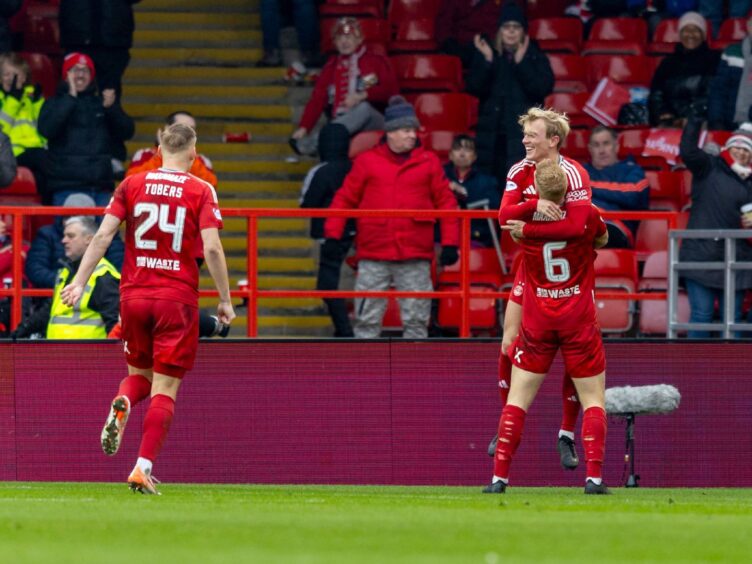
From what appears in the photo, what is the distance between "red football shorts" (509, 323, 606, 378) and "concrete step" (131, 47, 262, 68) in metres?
10.1

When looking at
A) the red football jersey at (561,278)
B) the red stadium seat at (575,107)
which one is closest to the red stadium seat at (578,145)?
the red stadium seat at (575,107)

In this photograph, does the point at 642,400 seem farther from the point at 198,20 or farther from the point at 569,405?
the point at 198,20

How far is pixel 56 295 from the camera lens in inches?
554

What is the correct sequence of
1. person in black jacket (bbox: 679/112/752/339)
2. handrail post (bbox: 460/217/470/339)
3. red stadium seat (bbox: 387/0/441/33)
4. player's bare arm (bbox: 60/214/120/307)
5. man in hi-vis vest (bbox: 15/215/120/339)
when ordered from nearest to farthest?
player's bare arm (bbox: 60/214/120/307) → man in hi-vis vest (bbox: 15/215/120/339) → handrail post (bbox: 460/217/470/339) → person in black jacket (bbox: 679/112/752/339) → red stadium seat (bbox: 387/0/441/33)

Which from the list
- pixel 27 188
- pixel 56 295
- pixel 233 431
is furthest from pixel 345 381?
pixel 27 188

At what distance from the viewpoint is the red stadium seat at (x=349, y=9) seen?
2038 centimetres

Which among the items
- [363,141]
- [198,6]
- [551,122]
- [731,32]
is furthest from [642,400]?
[198,6]

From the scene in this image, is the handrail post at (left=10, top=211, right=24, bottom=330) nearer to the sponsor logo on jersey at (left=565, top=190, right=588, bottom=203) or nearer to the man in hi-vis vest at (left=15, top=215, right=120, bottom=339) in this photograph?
the man in hi-vis vest at (left=15, top=215, right=120, bottom=339)

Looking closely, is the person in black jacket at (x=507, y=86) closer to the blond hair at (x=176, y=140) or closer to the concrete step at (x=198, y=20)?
the concrete step at (x=198, y=20)

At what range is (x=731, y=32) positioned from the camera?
1988 centimetres

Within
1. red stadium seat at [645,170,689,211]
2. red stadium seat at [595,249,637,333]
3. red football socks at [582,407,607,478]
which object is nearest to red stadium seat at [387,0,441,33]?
red stadium seat at [645,170,689,211]

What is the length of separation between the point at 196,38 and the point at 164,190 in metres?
10.2

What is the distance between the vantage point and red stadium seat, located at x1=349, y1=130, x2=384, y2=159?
17703 millimetres

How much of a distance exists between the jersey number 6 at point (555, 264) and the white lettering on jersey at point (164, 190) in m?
2.11
